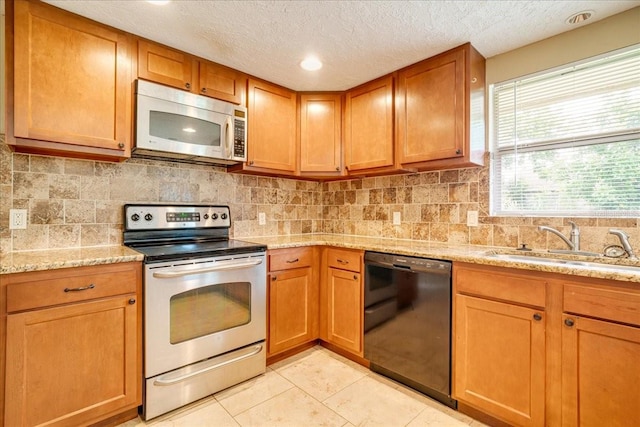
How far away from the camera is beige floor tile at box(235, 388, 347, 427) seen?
170 cm

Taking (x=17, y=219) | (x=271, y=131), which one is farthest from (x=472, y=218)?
(x=17, y=219)

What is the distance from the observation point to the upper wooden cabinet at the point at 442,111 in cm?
204

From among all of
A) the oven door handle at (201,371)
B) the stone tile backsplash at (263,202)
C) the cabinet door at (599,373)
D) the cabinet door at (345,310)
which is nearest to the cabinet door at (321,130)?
the stone tile backsplash at (263,202)

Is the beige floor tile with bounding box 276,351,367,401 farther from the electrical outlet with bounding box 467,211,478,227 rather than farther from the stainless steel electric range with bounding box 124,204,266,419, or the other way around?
the electrical outlet with bounding box 467,211,478,227

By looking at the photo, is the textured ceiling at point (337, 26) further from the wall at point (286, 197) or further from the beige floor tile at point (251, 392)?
the beige floor tile at point (251, 392)

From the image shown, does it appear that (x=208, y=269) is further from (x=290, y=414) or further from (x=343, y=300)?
(x=343, y=300)

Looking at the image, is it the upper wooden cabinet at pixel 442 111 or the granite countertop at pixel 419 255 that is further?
the upper wooden cabinet at pixel 442 111

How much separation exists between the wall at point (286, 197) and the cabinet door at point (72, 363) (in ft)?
2.07

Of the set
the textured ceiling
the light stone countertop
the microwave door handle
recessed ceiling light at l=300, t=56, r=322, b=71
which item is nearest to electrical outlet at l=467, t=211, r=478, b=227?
the textured ceiling

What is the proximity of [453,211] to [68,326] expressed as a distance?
2.47 metres

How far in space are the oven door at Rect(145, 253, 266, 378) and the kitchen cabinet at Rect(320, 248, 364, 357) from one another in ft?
1.86

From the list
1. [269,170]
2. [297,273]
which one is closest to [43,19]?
[269,170]

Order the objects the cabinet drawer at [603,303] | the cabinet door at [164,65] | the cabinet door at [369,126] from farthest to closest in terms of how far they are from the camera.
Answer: the cabinet door at [369,126], the cabinet door at [164,65], the cabinet drawer at [603,303]

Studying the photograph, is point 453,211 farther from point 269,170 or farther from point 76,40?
point 76,40
